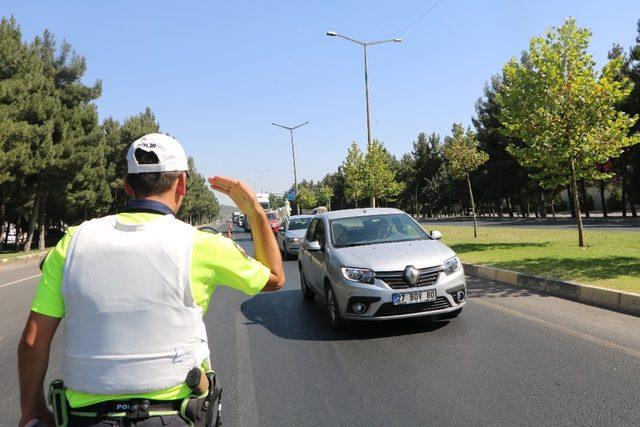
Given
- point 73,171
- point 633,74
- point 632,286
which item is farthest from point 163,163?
point 633,74

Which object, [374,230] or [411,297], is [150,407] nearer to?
[411,297]

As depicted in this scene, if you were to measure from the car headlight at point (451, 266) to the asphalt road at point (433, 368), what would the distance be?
2.40 feet

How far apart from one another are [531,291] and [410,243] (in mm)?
3242

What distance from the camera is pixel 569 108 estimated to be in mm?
14445

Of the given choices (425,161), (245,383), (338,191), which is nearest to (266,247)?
(245,383)

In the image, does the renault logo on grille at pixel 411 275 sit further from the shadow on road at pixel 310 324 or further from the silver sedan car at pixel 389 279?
the shadow on road at pixel 310 324

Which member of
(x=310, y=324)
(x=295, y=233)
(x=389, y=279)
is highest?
(x=295, y=233)

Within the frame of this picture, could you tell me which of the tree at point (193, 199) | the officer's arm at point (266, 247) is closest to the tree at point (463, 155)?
the officer's arm at point (266, 247)

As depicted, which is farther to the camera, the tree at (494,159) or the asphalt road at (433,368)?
the tree at (494,159)

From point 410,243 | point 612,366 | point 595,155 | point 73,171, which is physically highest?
point 73,171

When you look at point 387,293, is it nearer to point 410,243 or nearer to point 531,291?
point 410,243

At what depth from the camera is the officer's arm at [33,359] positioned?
5.83 feet

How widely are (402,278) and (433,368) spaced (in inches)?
59.4

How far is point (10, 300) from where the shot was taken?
12133 millimetres
